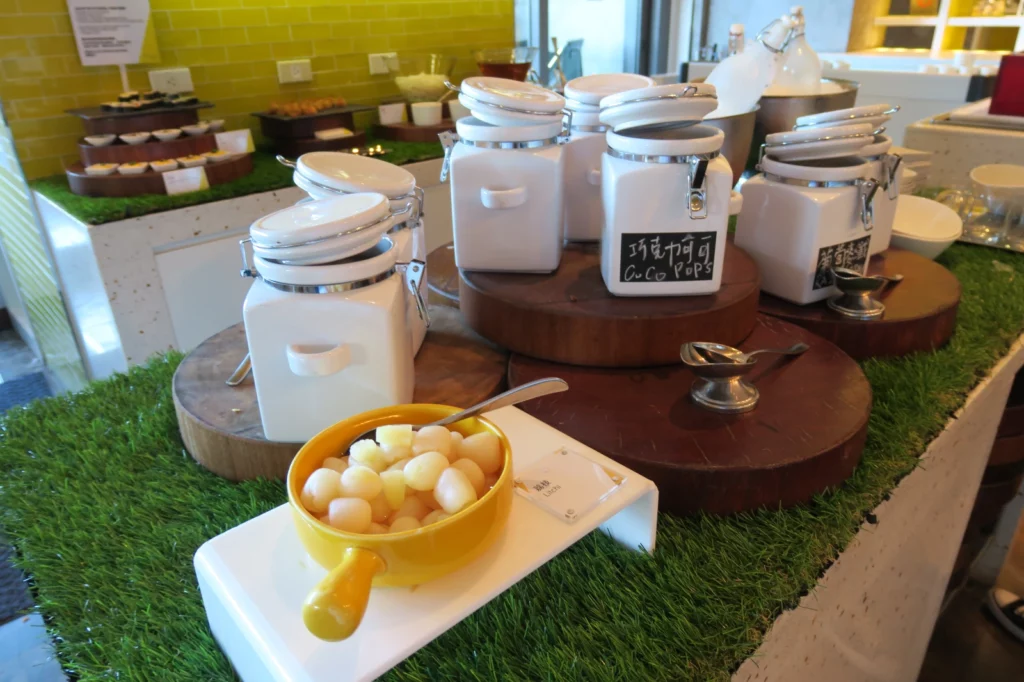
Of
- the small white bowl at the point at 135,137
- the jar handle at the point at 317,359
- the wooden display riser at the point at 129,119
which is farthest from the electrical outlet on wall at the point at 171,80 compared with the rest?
the jar handle at the point at 317,359

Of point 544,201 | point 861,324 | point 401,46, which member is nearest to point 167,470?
point 544,201

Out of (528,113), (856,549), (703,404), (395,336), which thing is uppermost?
(528,113)

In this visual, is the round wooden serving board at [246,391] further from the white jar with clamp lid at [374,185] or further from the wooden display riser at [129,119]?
the wooden display riser at [129,119]

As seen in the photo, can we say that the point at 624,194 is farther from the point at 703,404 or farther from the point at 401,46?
the point at 401,46

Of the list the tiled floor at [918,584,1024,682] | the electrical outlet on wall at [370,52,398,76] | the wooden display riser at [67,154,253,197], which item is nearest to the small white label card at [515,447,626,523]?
the tiled floor at [918,584,1024,682]

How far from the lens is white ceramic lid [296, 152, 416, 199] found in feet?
2.94

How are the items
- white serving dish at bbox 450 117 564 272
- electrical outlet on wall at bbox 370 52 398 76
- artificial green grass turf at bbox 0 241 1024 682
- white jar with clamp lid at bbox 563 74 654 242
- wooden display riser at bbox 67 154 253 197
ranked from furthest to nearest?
electrical outlet on wall at bbox 370 52 398 76
wooden display riser at bbox 67 154 253 197
white jar with clamp lid at bbox 563 74 654 242
white serving dish at bbox 450 117 564 272
artificial green grass turf at bbox 0 241 1024 682

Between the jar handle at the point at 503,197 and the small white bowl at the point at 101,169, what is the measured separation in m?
1.48

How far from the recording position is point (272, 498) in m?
0.79

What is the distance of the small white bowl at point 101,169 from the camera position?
1946 millimetres

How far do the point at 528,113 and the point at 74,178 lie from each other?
5.29 ft

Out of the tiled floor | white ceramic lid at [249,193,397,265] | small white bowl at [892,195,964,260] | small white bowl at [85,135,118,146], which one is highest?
white ceramic lid at [249,193,397,265]

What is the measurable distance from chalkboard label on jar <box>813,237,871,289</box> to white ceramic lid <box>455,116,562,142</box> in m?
0.45

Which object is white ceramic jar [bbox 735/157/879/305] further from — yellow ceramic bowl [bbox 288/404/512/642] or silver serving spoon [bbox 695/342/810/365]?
yellow ceramic bowl [bbox 288/404/512/642]
